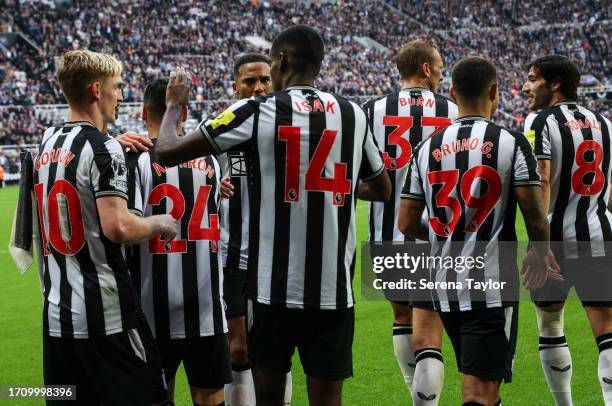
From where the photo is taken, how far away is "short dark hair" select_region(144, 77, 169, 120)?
4.23 metres

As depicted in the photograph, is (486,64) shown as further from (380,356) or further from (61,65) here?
(380,356)

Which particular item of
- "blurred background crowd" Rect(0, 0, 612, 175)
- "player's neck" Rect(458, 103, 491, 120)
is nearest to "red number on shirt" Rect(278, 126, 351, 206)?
"player's neck" Rect(458, 103, 491, 120)

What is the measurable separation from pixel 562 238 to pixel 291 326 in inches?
86.7

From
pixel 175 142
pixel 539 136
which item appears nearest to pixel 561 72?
pixel 539 136

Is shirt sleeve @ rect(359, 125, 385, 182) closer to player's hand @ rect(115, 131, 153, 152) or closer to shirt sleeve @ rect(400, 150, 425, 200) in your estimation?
shirt sleeve @ rect(400, 150, 425, 200)

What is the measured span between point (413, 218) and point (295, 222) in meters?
0.94

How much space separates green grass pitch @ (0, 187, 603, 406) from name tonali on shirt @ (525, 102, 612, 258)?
1.23 metres

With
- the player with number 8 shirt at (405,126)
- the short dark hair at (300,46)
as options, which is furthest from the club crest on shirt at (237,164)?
the player with number 8 shirt at (405,126)

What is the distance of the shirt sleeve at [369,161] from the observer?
3.73m

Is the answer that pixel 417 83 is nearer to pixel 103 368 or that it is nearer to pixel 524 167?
pixel 524 167

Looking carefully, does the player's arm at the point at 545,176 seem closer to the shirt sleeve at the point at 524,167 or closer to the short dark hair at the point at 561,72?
the short dark hair at the point at 561,72

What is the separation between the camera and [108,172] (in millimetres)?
3482

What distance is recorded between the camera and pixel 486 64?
4043 millimetres

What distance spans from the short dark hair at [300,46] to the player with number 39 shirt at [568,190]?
1.87 meters
